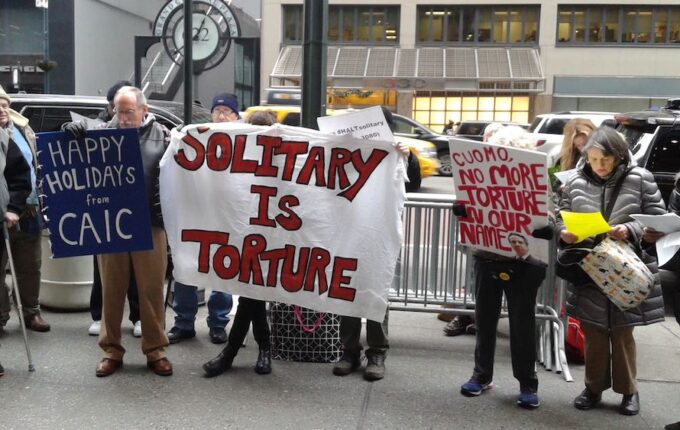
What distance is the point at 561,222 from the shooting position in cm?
458

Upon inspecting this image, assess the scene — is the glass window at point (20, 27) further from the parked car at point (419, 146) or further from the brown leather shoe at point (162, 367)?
the brown leather shoe at point (162, 367)

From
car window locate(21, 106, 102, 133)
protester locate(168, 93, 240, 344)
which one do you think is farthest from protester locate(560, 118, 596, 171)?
car window locate(21, 106, 102, 133)

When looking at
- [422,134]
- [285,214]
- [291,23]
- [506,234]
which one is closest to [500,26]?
[291,23]

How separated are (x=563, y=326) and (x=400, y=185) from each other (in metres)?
1.74

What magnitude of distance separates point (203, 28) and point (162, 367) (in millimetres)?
16824

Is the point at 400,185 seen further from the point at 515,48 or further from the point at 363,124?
the point at 515,48

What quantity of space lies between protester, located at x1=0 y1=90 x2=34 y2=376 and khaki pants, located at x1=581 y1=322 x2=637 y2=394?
13.0 ft

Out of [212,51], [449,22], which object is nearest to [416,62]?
[449,22]

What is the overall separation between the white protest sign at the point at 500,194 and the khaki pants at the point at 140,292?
2.09 m

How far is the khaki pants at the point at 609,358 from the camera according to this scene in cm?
449

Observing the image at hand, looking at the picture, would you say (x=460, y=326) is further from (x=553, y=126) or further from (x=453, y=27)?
(x=453, y=27)

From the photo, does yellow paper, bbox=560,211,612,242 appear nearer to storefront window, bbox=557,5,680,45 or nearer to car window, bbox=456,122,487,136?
car window, bbox=456,122,487,136

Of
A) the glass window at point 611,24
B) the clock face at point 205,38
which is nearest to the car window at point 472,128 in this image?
the clock face at point 205,38

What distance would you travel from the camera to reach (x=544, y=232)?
172 inches
